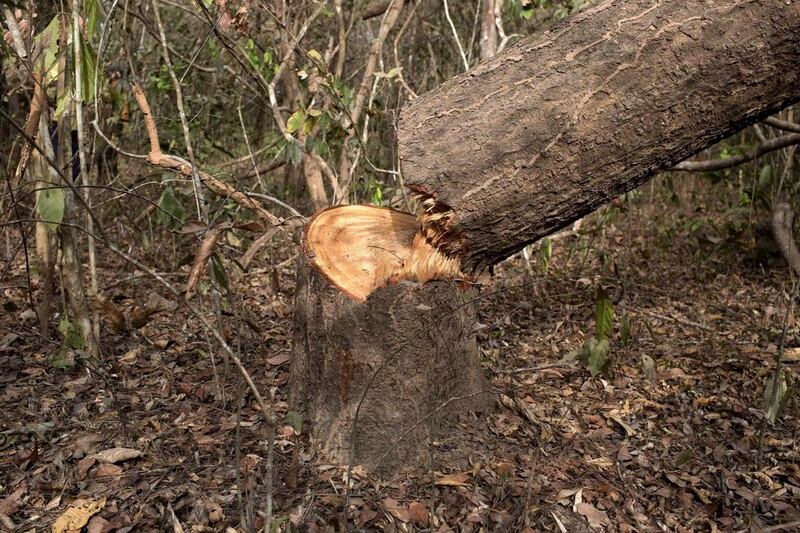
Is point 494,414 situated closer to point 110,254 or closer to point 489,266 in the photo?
point 489,266

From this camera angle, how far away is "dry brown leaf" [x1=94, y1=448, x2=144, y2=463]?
221 centimetres

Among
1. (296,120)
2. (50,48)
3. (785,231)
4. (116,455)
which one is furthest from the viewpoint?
(785,231)

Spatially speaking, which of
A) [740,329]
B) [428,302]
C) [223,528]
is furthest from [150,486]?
[740,329]

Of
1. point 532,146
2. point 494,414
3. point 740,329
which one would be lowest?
point 740,329

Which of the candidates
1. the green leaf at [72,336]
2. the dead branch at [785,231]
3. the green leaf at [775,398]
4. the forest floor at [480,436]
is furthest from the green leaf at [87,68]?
the dead branch at [785,231]

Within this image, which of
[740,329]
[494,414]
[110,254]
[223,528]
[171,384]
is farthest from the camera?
[110,254]

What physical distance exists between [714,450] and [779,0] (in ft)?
4.85

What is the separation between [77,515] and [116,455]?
292 millimetres

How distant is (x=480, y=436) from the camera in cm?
232

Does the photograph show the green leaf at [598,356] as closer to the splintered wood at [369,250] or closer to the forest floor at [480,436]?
the forest floor at [480,436]

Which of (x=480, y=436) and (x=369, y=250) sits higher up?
(x=369, y=250)

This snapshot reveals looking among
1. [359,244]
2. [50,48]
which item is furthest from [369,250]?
[50,48]

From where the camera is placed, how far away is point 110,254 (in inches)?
181

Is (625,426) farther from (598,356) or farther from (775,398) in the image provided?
(775,398)
